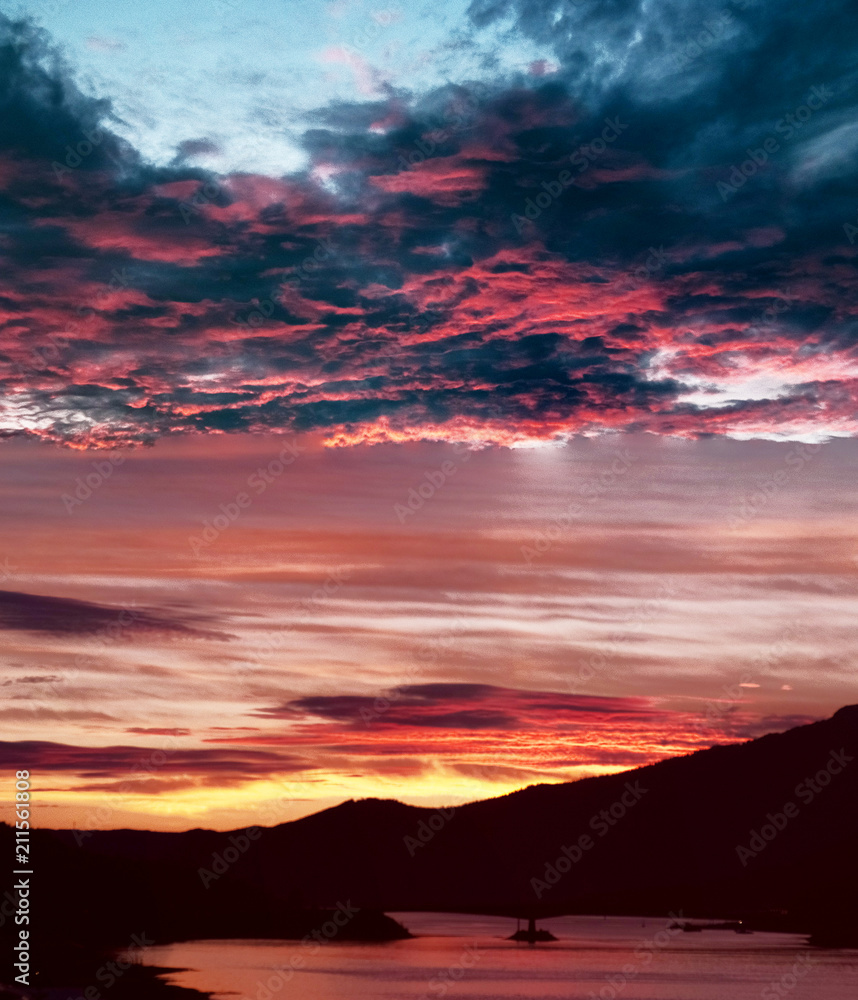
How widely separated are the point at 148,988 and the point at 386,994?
45.4 m

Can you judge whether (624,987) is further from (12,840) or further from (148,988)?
(12,840)

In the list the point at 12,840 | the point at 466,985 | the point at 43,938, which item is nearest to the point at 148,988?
the point at 43,938

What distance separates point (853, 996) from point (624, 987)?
35.0m

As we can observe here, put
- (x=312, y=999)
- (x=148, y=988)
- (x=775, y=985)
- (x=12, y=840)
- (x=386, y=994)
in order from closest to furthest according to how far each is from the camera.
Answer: (x=148, y=988), (x=312, y=999), (x=386, y=994), (x=775, y=985), (x=12, y=840)

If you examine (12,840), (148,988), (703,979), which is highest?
(12,840)

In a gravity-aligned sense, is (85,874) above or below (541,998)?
above

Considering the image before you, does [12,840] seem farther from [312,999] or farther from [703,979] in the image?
[703,979]

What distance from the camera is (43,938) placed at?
14875 cm

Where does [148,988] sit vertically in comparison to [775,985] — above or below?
above

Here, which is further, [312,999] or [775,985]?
[775,985]

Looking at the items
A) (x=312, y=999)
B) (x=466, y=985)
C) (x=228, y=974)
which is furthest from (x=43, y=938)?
(x=466, y=985)

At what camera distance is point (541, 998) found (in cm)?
15200

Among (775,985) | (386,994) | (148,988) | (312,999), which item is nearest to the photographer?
(148,988)

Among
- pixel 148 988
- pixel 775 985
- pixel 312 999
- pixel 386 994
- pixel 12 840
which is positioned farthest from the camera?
pixel 12 840
